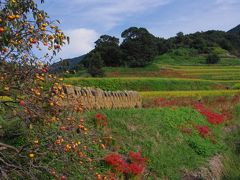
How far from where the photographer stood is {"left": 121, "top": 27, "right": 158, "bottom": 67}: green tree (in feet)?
199

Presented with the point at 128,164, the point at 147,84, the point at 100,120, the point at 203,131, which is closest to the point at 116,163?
the point at 128,164

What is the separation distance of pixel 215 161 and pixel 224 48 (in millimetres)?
76823

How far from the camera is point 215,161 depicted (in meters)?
14.7

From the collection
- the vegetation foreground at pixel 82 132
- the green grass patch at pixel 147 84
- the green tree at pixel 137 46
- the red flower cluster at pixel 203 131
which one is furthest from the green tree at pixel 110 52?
the red flower cluster at pixel 203 131

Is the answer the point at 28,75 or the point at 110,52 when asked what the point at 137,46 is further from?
the point at 28,75

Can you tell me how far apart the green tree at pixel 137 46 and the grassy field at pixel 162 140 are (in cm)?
4360

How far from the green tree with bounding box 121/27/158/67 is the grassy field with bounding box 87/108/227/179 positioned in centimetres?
4360

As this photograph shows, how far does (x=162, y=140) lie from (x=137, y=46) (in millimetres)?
47972

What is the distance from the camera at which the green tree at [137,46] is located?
6056 cm

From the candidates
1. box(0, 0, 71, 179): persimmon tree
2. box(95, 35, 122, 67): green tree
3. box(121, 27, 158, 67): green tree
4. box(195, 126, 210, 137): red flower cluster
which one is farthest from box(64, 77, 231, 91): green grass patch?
box(0, 0, 71, 179): persimmon tree

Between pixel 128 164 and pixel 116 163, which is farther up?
pixel 116 163

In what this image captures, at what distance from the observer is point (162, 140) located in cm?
1388

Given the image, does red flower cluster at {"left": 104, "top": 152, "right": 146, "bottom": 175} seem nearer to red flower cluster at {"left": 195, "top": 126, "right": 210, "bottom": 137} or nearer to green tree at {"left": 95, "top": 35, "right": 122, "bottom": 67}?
red flower cluster at {"left": 195, "top": 126, "right": 210, "bottom": 137}

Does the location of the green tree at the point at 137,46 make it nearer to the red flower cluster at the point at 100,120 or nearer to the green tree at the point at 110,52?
the green tree at the point at 110,52
